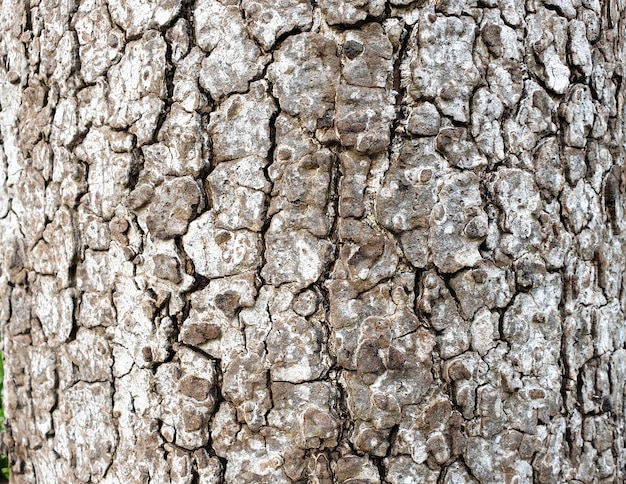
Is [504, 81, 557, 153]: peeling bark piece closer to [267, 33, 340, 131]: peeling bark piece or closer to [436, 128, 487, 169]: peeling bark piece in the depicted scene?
[436, 128, 487, 169]: peeling bark piece

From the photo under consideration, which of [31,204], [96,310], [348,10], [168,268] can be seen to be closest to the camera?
[348,10]

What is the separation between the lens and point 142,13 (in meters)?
1.31

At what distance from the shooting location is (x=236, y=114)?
1266mm

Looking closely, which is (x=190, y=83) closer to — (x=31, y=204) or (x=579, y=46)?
(x=31, y=204)

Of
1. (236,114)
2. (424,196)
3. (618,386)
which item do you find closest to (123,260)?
(236,114)

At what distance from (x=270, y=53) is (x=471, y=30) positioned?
40 centimetres

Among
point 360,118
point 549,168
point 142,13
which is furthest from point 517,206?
point 142,13

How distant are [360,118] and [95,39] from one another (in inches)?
23.8

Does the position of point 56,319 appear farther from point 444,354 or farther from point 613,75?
point 613,75


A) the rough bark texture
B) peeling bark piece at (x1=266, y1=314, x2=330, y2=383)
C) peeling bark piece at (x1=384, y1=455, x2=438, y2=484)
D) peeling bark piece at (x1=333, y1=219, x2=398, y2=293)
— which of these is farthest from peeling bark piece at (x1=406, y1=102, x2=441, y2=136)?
peeling bark piece at (x1=384, y1=455, x2=438, y2=484)

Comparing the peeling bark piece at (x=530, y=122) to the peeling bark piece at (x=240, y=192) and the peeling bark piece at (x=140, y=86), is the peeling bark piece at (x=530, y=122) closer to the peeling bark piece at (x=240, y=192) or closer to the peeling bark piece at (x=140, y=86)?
the peeling bark piece at (x=240, y=192)

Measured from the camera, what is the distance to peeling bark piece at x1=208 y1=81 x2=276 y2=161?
1.26 meters

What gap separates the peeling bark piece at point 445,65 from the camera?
125 cm

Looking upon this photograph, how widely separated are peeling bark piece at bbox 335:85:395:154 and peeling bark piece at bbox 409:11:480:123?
8 cm
